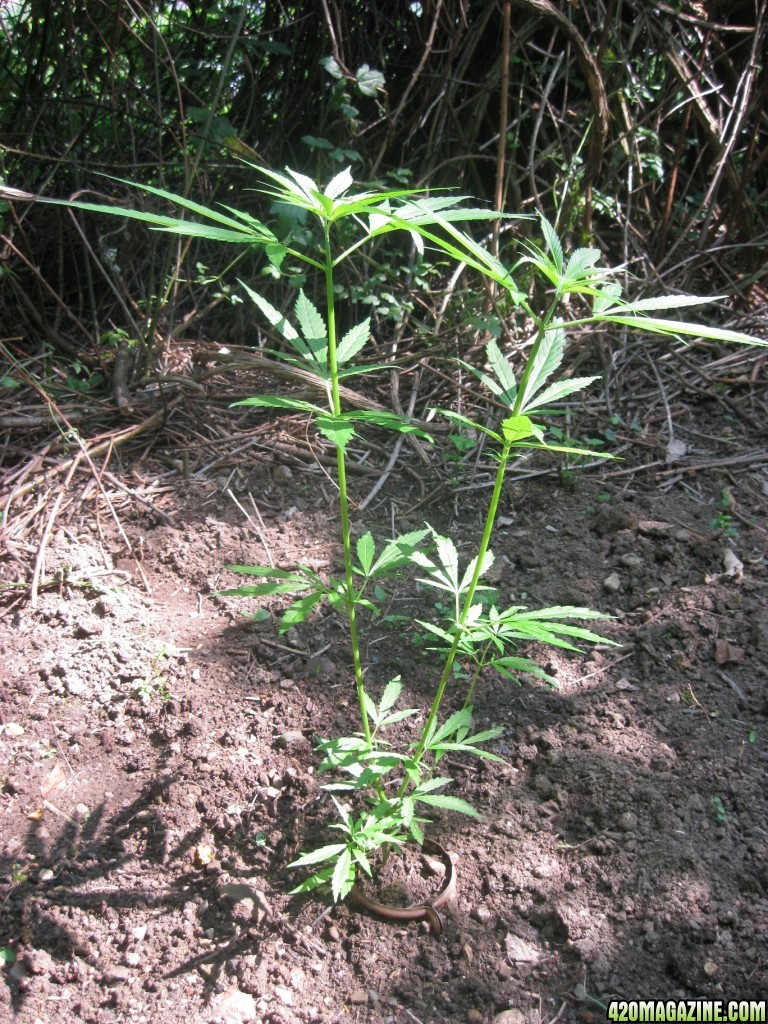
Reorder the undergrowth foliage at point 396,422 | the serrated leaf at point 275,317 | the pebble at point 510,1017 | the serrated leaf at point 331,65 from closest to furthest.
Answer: the undergrowth foliage at point 396,422, the serrated leaf at point 275,317, the pebble at point 510,1017, the serrated leaf at point 331,65

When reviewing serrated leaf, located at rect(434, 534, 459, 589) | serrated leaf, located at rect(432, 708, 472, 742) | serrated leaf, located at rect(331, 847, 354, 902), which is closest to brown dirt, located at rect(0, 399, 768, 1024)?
serrated leaf, located at rect(331, 847, 354, 902)

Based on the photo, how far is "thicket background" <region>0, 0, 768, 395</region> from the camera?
3.14 m

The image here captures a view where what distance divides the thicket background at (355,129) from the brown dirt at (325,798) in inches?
43.6

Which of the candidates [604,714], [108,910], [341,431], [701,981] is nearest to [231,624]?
[108,910]

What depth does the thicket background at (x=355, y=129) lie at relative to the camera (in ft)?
10.3

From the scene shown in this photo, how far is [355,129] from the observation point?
326cm

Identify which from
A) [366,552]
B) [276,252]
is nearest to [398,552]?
[366,552]

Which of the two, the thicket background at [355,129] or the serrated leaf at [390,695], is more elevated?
the thicket background at [355,129]

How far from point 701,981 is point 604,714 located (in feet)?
2.20

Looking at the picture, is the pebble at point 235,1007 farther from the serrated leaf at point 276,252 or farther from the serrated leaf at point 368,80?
the serrated leaf at point 368,80

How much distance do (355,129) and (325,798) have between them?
8.85 ft

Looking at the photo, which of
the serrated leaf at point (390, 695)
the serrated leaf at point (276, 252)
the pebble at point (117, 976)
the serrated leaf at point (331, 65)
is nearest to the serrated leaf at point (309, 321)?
the serrated leaf at point (276, 252)

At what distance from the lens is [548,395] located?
1375 millimetres

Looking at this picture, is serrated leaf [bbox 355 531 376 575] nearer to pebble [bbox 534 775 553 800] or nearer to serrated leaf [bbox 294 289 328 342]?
serrated leaf [bbox 294 289 328 342]
